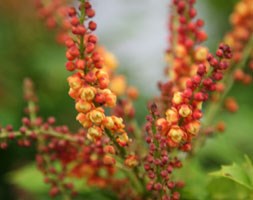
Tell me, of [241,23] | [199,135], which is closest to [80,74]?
[199,135]

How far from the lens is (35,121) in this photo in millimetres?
2043

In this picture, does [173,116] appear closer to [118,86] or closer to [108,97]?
[108,97]

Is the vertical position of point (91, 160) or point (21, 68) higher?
point (21, 68)

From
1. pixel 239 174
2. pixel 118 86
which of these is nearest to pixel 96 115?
pixel 239 174

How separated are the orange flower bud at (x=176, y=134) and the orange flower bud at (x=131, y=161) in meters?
0.18

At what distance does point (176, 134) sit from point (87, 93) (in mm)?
304

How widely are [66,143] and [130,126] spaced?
0.97ft

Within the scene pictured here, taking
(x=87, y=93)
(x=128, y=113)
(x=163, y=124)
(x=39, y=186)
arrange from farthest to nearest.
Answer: (x=39, y=186) < (x=128, y=113) < (x=163, y=124) < (x=87, y=93)

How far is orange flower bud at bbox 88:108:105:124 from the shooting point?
1.67m

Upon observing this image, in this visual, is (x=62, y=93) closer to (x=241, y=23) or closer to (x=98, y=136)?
(x=241, y=23)

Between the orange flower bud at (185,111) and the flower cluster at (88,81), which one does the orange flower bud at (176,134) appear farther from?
the flower cluster at (88,81)

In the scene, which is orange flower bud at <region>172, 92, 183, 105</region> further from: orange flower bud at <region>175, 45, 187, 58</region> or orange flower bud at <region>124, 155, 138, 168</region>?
orange flower bud at <region>175, 45, 187, 58</region>

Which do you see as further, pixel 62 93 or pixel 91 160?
pixel 62 93

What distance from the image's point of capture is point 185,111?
1.71m
